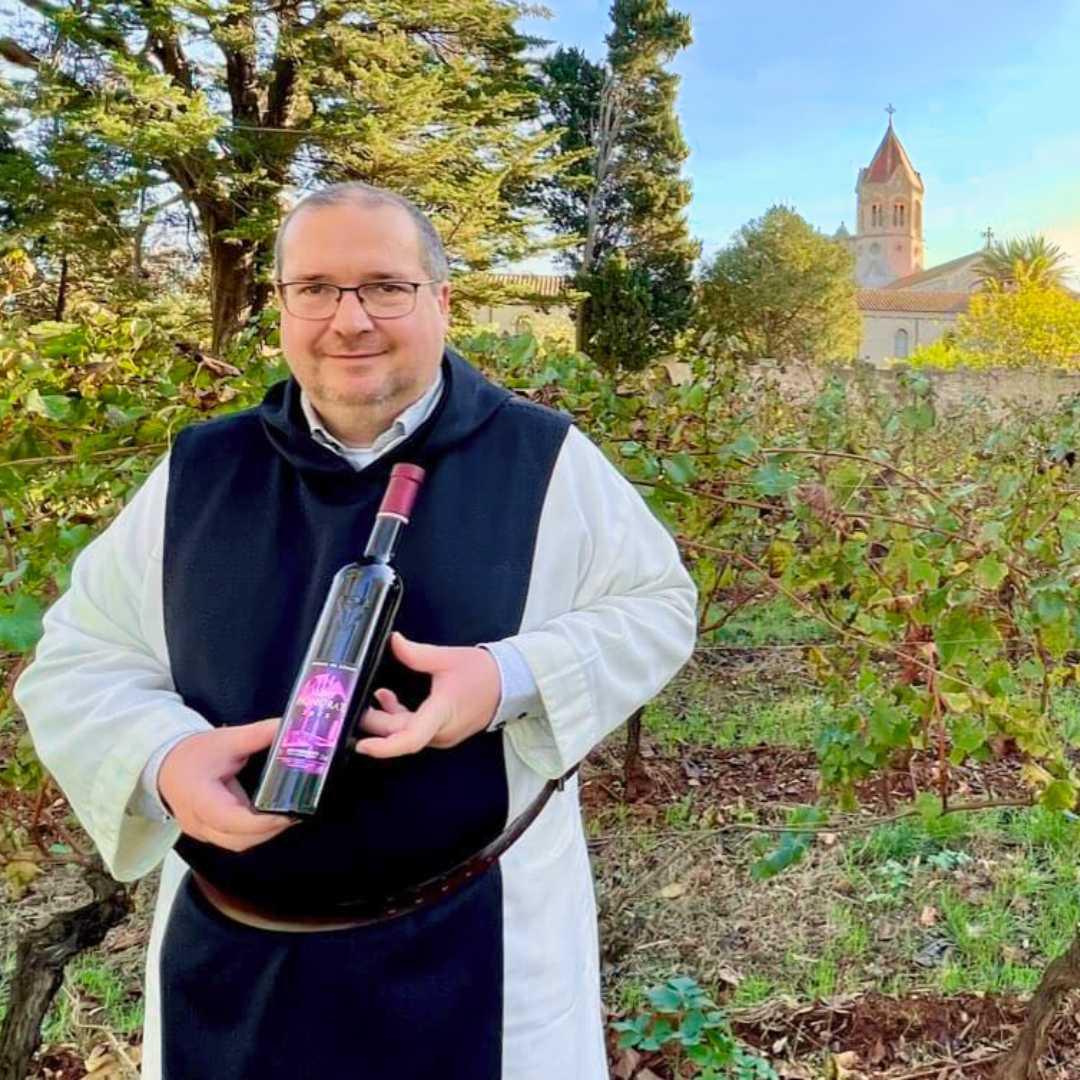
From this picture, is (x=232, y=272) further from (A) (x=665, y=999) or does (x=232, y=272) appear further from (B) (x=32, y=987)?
(A) (x=665, y=999)

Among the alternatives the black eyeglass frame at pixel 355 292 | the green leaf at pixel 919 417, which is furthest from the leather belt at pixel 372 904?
the green leaf at pixel 919 417

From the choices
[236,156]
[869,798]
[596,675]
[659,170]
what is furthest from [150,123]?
[659,170]

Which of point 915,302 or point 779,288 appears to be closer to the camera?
point 779,288

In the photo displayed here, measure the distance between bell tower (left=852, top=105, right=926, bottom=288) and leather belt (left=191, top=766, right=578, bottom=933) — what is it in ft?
294

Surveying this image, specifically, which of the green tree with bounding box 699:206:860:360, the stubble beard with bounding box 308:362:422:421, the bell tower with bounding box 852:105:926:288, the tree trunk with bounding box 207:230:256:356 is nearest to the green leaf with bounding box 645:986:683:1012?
the stubble beard with bounding box 308:362:422:421

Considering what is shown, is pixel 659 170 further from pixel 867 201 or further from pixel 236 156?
pixel 867 201

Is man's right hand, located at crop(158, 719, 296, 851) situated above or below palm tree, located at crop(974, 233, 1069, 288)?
below

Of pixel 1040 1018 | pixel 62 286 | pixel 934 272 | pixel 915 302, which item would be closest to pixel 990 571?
pixel 1040 1018

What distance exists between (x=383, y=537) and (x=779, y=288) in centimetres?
3173

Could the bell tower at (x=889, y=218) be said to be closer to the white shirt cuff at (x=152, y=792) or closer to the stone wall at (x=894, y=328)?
the stone wall at (x=894, y=328)

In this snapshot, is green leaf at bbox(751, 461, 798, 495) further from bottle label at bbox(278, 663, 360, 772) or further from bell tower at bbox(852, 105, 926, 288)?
bell tower at bbox(852, 105, 926, 288)

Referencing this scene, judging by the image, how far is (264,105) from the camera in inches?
642

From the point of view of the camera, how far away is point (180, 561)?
42.1 inches

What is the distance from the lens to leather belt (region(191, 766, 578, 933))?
1.02 metres
